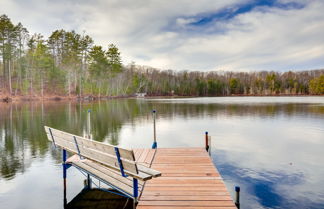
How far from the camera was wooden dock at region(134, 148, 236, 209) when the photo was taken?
13.7ft

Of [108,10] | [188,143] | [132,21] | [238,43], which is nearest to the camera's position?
[188,143]

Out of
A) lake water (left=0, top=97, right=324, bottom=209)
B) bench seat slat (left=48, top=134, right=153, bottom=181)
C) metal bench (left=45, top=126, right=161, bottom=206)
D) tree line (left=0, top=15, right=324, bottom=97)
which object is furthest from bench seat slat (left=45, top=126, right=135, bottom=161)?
tree line (left=0, top=15, right=324, bottom=97)

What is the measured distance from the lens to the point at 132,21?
3394 centimetres

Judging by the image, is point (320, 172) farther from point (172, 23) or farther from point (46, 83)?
point (46, 83)

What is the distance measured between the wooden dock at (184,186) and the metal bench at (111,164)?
375mm

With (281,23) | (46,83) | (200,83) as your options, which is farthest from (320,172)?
(200,83)

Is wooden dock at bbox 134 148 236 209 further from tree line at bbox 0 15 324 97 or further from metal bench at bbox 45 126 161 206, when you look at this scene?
tree line at bbox 0 15 324 97

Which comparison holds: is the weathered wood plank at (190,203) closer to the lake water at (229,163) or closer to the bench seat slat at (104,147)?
the bench seat slat at (104,147)

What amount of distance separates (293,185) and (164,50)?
82.9 metres

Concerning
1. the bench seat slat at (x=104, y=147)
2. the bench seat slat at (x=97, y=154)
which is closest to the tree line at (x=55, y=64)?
the bench seat slat at (x=97, y=154)

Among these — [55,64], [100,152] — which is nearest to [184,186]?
[100,152]

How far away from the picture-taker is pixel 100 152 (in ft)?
14.7

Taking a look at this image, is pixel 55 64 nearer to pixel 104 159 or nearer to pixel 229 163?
pixel 229 163

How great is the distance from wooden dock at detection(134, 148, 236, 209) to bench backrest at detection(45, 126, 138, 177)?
933 mm
